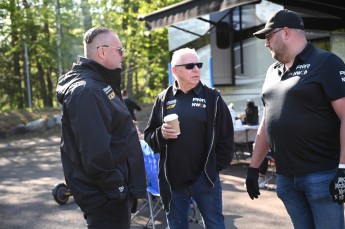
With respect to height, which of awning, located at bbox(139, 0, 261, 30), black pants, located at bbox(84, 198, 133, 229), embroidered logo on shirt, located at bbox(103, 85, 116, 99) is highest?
awning, located at bbox(139, 0, 261, 30)

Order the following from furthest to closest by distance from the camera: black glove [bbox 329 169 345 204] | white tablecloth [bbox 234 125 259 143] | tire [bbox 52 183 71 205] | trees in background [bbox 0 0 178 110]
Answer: trees in background [bbox 0 0 178 110] → white tablecloth [bbox 234 125 259 143] → tire [bbox 52 183 71 205] → black glove [bbox 329 169 345 204]

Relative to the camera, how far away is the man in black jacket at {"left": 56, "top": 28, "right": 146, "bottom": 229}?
2.51 meters

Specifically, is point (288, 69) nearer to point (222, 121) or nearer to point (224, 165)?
point (222, 121)

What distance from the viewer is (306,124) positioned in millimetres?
2621

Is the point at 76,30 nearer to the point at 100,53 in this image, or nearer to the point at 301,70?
the point at 100,53

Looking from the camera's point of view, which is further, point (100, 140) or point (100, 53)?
point (100, 53)

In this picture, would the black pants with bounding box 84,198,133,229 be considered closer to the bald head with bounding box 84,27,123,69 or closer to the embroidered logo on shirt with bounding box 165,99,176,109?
the bald head with bounding box 84,27,123,69

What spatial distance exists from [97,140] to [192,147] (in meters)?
1.05

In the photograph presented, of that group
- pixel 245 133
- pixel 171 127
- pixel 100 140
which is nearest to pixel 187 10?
pixel 245 133

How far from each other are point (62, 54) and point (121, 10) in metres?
3.66

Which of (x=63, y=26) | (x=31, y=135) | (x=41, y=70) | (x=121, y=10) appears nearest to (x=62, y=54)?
(x=63, y=26)

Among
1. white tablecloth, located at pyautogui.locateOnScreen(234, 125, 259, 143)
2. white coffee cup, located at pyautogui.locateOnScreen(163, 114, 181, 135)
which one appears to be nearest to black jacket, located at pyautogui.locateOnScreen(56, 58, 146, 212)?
white coffee cup, located at pyautogui.locateOnScreen(163, 114, 181, 135)

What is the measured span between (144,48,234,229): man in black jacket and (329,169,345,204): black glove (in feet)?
3.44

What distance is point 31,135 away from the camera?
16.0m
